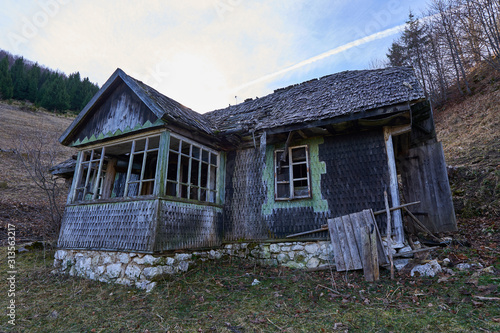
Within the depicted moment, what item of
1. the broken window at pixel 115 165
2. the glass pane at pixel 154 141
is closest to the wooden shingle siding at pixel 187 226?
the broken window at pixel 115 165

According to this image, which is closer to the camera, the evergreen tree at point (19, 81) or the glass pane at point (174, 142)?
the glass pane at point (174, 142)

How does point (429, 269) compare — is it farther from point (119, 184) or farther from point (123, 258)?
point (119, 184)

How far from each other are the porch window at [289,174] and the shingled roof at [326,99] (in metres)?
1.08

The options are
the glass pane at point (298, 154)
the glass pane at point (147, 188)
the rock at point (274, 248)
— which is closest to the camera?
the rock at point (274, 248)

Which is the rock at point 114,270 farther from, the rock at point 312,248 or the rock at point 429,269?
the rock at point 429,269

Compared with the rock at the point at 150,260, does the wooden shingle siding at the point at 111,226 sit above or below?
above

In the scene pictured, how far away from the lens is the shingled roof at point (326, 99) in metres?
7.21

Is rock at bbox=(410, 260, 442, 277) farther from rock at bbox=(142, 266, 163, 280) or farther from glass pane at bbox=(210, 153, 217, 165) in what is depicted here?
glass pane at bbox=(210, 153, 217, 165)

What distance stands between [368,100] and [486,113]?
15.7 meters

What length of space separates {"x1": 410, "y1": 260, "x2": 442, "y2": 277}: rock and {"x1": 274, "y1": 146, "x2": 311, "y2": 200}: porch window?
321 centimetres

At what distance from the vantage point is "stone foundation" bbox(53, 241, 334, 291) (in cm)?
671

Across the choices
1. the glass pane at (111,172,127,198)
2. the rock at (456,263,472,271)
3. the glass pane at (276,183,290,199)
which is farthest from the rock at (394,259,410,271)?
the glass pane at (111,172,127,198)

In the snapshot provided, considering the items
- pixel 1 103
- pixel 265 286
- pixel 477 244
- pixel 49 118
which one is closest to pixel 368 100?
pixel 477 244

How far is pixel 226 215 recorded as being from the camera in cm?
905
